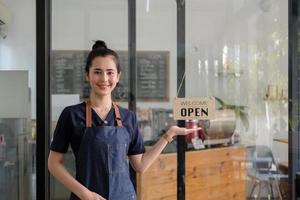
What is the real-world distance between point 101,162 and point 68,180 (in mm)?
148

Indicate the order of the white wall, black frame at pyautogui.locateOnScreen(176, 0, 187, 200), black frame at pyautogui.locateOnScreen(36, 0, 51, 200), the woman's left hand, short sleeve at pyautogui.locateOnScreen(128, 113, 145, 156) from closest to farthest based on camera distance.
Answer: short sleeve at pyautogui.locateOnScreen(128, 113, 145, 156)
the woman's left hand
black frame at pyautogui.locateOnScreen(36, 0, 51, 200)
black frame at pyautogui.locateOnScreen(176, 0, 187, 200)
the white wall

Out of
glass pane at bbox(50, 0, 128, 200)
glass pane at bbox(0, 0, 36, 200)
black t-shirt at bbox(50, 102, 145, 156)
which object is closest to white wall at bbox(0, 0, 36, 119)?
glass pane at bbox(0, 0, 36, 200)

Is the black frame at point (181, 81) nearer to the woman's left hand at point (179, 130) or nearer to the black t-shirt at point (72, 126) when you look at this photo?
the woman's left hand at point (179, 130)

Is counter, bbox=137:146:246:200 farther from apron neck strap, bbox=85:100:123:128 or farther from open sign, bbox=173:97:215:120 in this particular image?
apron neck strap, bbox=85:100:123:128

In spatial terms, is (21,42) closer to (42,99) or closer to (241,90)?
(42,99)

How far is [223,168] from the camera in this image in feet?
8.14

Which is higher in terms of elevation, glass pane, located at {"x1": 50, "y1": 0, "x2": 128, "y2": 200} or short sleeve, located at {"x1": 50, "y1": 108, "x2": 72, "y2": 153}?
glass pane, located at {"x1": 50, "y1": 0, "x2": 128, "y2": 200}

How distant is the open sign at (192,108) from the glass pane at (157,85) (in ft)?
0.41

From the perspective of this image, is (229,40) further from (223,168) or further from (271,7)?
(223,168)

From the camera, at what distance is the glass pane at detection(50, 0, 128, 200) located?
220cm

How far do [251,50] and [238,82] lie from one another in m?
0.26

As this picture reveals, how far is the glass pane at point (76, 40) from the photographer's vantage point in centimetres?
220

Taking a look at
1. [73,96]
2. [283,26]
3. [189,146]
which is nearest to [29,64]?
[73,96]

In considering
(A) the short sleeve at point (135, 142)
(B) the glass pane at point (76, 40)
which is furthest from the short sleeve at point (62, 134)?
(B) the glass pane at point (76, 40)
